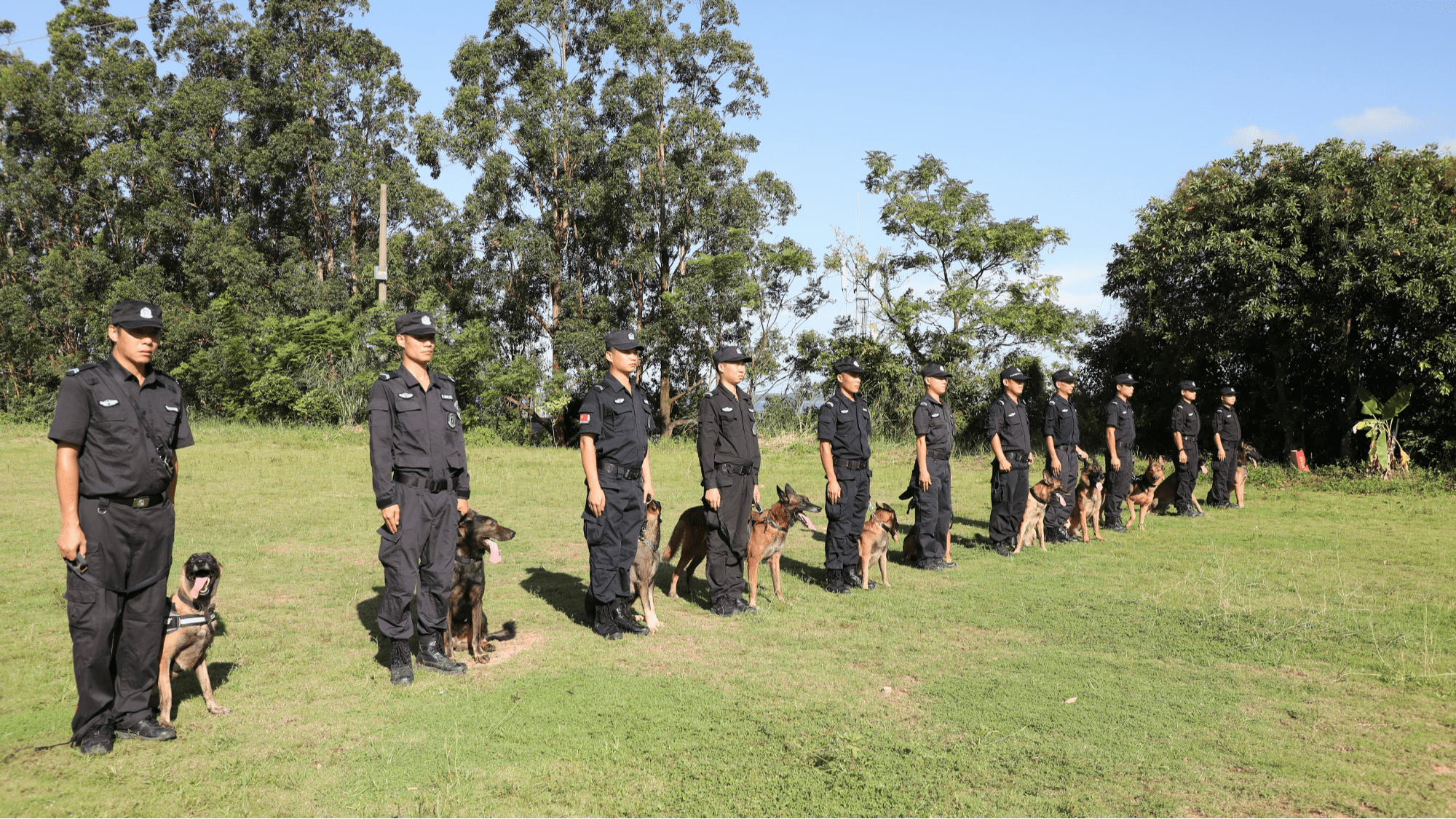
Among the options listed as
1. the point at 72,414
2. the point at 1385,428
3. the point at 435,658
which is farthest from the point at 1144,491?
the point at 72,414

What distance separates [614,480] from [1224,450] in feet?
38.0

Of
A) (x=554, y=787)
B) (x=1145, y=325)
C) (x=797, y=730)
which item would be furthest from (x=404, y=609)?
(x=1145, y=325)

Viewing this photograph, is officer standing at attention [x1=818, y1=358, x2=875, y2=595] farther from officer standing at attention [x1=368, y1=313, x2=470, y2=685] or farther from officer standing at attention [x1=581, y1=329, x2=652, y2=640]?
officer standing at attention [x1=368, y1=313, x2=470, y2=685]

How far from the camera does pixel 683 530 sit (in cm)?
770

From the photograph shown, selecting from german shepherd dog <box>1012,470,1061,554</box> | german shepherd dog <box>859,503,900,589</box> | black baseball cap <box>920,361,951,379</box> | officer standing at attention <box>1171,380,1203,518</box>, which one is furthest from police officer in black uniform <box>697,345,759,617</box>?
officer standing at attention <box>1171,380,1203,518</box>

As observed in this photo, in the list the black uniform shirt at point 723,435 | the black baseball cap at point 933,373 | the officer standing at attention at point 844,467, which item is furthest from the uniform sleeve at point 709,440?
the black baseball cap at point 933,373

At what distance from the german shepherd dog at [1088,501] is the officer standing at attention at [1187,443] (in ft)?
8.52

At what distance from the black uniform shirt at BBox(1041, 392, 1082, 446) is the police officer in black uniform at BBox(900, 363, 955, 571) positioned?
7.00 ft

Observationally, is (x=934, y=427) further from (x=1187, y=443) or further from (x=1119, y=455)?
(x=1187, y=443)

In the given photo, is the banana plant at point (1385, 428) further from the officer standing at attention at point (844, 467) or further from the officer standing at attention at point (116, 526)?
the officer standing at attention at point (116, 526)

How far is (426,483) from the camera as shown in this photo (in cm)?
527

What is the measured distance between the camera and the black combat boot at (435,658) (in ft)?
18.0

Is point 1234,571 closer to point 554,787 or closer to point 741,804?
point 741,804

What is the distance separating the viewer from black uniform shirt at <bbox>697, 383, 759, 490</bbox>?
6.91m
